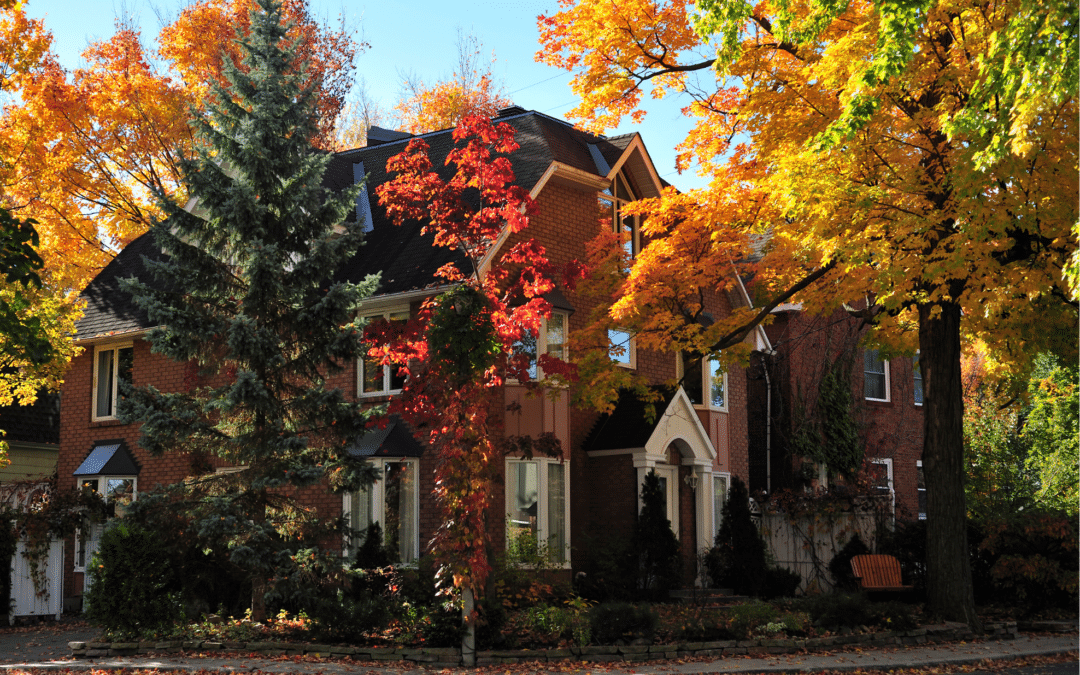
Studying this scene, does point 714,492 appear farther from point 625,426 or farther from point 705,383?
point 625,426

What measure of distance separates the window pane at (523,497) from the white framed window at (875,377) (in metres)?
13.8

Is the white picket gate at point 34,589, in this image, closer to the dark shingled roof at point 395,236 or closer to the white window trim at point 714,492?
the dark shingled roof at point 395,236

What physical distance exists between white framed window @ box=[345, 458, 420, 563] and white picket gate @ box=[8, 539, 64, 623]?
5.62m

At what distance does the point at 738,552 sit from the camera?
21500mm

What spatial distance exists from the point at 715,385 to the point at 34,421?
1982 cm

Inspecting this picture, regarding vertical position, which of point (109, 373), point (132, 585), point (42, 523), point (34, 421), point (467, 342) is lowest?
point (132, 585)

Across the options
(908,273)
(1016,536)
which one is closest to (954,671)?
(908,273)

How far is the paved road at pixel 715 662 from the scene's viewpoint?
42.1ft

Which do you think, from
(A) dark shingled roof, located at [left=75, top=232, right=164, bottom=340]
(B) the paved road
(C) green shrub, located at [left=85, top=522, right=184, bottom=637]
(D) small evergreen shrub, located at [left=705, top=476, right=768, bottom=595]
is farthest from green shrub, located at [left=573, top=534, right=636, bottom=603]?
(A) dark shingled roof, located at [left=75, top=232, right=164, bottom=340]

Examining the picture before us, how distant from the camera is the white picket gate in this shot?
19.4 meters

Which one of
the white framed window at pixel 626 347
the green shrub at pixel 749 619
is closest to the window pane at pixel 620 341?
the white framed window at pixel 626 347

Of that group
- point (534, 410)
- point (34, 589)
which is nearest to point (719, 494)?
point (534, 410)

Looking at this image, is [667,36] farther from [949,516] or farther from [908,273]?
[949,516]

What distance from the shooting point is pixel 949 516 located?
55.5 ft
